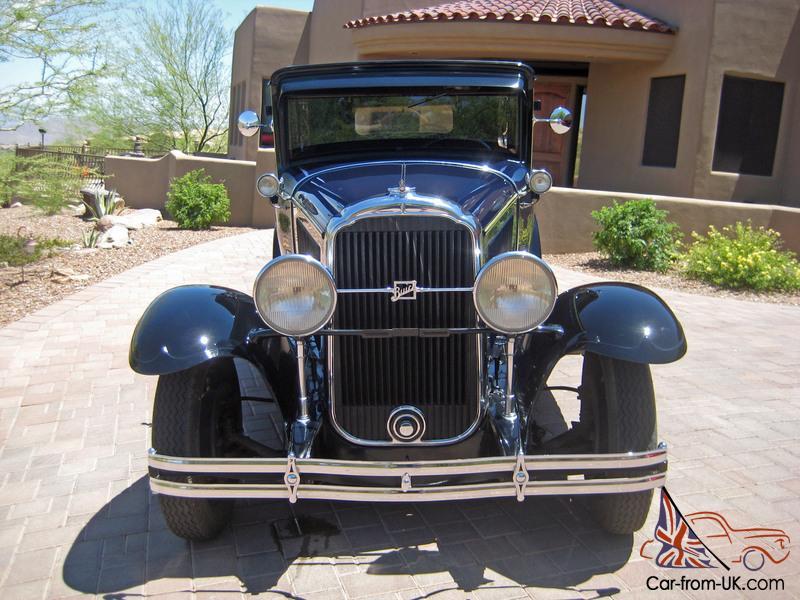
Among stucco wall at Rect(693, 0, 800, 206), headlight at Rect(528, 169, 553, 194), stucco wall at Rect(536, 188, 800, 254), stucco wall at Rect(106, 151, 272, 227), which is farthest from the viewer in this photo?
stucco wall at Rect(106, 151, 272, 227)

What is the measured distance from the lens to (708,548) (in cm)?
292

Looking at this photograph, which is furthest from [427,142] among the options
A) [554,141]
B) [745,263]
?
[554,141]

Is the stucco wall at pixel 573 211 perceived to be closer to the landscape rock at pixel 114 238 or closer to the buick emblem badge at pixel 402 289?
the landscape rock at pixel 114 238

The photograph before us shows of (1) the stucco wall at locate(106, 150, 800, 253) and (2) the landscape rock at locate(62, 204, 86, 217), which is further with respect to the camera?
(2) the landscape rock at locate(62, 204, 86, 217)

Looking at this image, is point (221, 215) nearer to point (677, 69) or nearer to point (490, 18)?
point (490, 18)

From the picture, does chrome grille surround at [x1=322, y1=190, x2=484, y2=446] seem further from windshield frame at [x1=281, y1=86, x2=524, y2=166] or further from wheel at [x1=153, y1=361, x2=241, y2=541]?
windshield frame at [x1=281, y1=86, x2=524, y2=166]

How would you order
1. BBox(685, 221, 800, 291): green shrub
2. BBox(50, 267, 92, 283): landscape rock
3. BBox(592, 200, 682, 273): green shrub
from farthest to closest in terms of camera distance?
BBox(592, 200, 682, 273): green shrub → BBox(685, 221, 800, 291): green shrub → BBox(50, 267, 92, 283): landscape rock

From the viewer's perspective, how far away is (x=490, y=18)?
33.2ft

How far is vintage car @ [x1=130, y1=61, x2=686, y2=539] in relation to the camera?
2502 millimetres

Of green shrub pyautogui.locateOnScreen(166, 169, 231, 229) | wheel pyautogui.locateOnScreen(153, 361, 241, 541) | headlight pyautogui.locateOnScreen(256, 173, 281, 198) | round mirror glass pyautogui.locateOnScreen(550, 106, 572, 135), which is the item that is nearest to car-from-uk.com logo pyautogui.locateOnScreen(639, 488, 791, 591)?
wheel pyautogui.locateOnScreen(153, 361, 241, 541)

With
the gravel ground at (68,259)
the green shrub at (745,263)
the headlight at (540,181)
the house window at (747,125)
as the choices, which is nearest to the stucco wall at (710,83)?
the house window at (747,125)

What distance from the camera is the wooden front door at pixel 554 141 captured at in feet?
40.4

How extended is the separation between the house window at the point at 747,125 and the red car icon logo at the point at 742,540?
8.36 metres

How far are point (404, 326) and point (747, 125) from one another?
31.2ft
